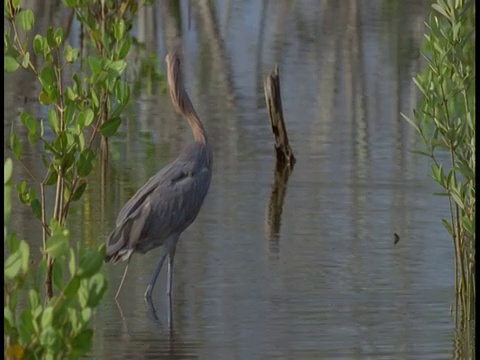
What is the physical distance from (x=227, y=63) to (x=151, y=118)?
372cm

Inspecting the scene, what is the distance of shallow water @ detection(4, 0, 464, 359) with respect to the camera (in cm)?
725

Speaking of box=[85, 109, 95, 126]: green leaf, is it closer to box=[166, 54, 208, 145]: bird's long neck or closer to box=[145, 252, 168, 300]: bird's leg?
box=[145, 252, 168, 300]: bird's leg

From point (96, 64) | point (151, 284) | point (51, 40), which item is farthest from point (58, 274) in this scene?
point (151, 284)

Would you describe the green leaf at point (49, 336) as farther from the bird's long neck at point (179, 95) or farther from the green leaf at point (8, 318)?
the bird's long neck at point (179, 95)

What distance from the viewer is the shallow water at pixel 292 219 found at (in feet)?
23.8

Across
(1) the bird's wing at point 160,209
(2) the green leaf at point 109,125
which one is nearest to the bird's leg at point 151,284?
(1) the bird's wing at point 160,209

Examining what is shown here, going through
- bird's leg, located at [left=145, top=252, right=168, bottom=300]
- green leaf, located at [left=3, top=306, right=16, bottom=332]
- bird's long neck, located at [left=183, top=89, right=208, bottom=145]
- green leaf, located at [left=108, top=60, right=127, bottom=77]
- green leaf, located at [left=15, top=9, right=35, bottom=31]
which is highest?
green leaf, located at [left=15, top=9, right=35, bottom=31]

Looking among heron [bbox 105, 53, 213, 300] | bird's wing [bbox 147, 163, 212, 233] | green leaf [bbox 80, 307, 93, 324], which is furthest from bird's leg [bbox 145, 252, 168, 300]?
green leaf [bbox 80, 307, 93, 324]

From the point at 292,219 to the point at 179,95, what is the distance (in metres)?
1.33

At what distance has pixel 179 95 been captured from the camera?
9133 mm

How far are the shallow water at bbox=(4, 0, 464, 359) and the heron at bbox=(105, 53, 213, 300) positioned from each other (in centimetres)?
18

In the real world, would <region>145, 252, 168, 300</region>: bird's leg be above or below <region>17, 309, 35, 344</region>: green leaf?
below

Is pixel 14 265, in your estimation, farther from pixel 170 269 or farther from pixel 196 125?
pixel 196 125

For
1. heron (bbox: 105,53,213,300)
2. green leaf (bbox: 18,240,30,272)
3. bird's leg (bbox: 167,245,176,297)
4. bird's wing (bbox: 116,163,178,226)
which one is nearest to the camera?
green leaf (bbox: 18,240,30,272)
